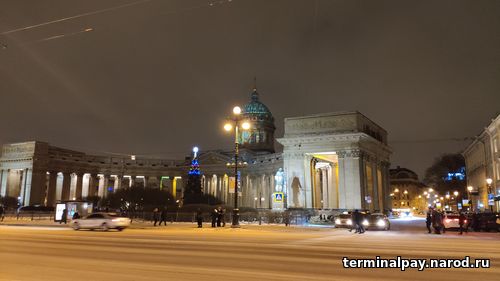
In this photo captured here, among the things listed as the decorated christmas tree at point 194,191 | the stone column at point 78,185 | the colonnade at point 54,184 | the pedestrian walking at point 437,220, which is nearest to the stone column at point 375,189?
the decorated christmas tree at point 194,191

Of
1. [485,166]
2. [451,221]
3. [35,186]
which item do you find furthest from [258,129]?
[451,221]

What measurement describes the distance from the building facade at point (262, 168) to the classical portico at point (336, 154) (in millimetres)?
131

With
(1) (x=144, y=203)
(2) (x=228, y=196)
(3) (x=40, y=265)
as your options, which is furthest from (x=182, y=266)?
(2) (x=228, y=196)

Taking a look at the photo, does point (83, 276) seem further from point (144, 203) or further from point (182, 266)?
point (144, 203)

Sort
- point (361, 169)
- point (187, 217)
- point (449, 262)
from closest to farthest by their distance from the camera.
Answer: point (449, 262) < point (187, 217) < point (361, 169)

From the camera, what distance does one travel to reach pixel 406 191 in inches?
6865

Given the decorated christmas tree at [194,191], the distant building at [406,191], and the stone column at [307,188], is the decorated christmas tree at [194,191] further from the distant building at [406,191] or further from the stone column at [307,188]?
the distant building at [406,191]

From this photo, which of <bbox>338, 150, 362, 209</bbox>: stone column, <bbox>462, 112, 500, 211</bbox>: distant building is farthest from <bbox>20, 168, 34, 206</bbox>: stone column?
<bbox>462, 112, 500, 211</bbox>: distant building

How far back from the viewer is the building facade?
57312 millimetres

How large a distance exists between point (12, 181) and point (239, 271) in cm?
10643

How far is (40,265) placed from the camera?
10.9m

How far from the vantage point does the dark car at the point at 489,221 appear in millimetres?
35062

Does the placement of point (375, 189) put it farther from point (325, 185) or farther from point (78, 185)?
point (78, 185)

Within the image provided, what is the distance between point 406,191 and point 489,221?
146m
